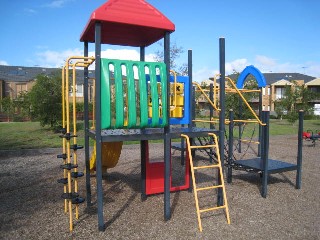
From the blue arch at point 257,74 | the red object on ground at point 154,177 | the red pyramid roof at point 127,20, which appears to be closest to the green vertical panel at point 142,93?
the red pyramid roof at point 127,20

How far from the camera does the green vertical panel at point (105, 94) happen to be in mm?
4402

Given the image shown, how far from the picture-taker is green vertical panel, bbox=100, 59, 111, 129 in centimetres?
440

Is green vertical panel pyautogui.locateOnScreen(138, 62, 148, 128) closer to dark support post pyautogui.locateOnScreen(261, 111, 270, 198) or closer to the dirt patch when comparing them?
the dirt patch

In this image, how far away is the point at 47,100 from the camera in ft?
60.3

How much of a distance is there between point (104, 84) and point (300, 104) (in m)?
29.6

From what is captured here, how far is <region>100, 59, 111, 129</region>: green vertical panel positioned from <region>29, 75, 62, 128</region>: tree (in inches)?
598

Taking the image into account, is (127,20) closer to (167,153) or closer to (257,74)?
(167,153)

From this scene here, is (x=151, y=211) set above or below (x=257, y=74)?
below

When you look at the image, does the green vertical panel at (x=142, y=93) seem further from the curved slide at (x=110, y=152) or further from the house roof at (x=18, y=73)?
the house roof at (x=18, y=73)

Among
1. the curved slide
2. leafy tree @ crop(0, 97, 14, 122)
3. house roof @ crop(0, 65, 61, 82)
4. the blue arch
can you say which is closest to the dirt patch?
the curved slide

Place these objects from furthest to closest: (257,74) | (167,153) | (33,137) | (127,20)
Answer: (33,137) → (257,74) → (167,153) → (127,20)

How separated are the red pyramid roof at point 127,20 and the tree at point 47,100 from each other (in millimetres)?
13821

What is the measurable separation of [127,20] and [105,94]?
1157 mm

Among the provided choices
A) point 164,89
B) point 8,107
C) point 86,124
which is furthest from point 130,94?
point 8,107
